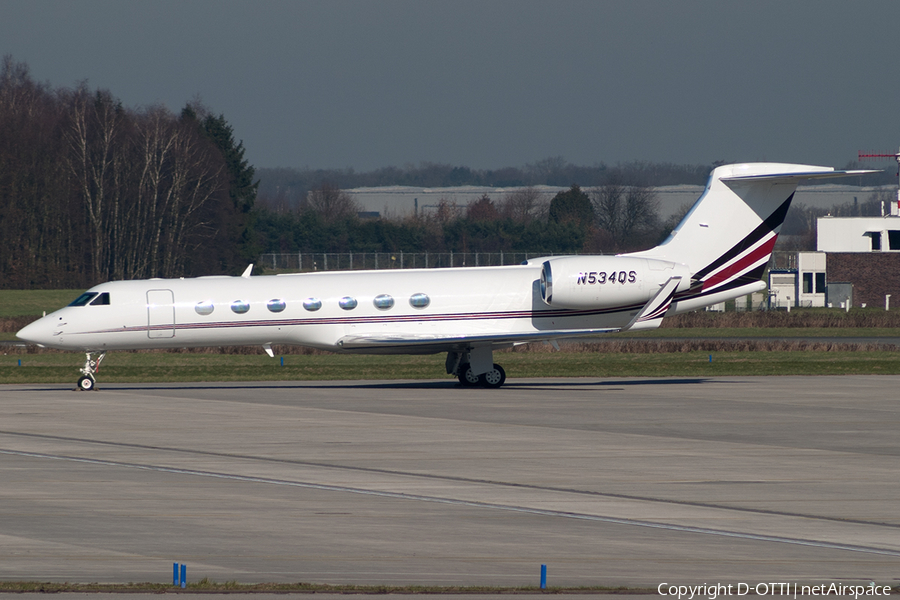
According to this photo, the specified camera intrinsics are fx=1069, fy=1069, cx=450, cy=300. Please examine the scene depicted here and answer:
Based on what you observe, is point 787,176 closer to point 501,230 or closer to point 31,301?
point 31,301

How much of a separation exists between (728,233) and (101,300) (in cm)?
1666

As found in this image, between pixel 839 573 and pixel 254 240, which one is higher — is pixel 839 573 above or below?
below

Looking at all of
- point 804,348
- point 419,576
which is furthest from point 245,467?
point 804,348

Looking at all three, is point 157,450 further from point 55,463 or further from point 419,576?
point 419,576

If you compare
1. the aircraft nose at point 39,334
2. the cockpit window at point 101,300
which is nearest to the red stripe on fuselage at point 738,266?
the cockpit window at point 101,300

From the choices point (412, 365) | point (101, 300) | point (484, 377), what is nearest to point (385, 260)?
point (412, 365)

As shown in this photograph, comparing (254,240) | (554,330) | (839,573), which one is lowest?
(839,573)

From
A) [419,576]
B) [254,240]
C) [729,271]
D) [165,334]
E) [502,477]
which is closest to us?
[419,576]

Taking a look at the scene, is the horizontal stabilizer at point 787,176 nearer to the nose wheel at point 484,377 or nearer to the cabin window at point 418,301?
the nose wheel at point 484,377

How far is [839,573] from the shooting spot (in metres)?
9.73

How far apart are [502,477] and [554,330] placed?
13035 millimetres

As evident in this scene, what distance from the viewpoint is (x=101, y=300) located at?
27.1 metres

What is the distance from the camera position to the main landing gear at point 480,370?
2831 cm

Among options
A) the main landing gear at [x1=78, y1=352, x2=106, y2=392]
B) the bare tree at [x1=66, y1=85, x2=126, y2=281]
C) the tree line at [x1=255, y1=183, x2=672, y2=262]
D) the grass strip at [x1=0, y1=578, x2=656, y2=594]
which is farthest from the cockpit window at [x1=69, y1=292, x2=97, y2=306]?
the tree line at [x1=255, y1=183, x2=672, y2=262]
